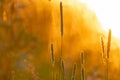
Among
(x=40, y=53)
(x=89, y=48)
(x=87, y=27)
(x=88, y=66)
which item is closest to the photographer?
(x=40, y=53)

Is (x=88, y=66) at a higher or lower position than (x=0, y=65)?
lower

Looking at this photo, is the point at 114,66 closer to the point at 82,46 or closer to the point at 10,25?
the point at 82,46

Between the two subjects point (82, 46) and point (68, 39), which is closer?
point (68, 39)

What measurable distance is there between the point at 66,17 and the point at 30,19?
0.32 m

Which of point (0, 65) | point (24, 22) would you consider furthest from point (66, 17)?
point (0, 65)

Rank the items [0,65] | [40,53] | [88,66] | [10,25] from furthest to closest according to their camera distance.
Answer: [88,66], [40,53], [10,25], [0,65]

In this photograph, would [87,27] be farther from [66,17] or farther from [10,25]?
[10,25]

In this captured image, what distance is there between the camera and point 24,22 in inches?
81.1

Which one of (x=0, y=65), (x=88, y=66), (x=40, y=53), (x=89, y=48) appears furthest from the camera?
(x=89, y=48)

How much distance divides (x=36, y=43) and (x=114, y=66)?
46 centimetres

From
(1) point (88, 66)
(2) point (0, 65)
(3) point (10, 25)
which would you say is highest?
(3) point (10, 25)

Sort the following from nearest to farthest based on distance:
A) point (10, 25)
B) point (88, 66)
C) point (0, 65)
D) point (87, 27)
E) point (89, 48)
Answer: point (0, 65) → point (10, 25) → point (88, 66) → point (89, 48) → point (87, 27)

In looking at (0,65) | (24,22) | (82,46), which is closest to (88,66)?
(82,46)

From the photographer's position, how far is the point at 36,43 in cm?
203
